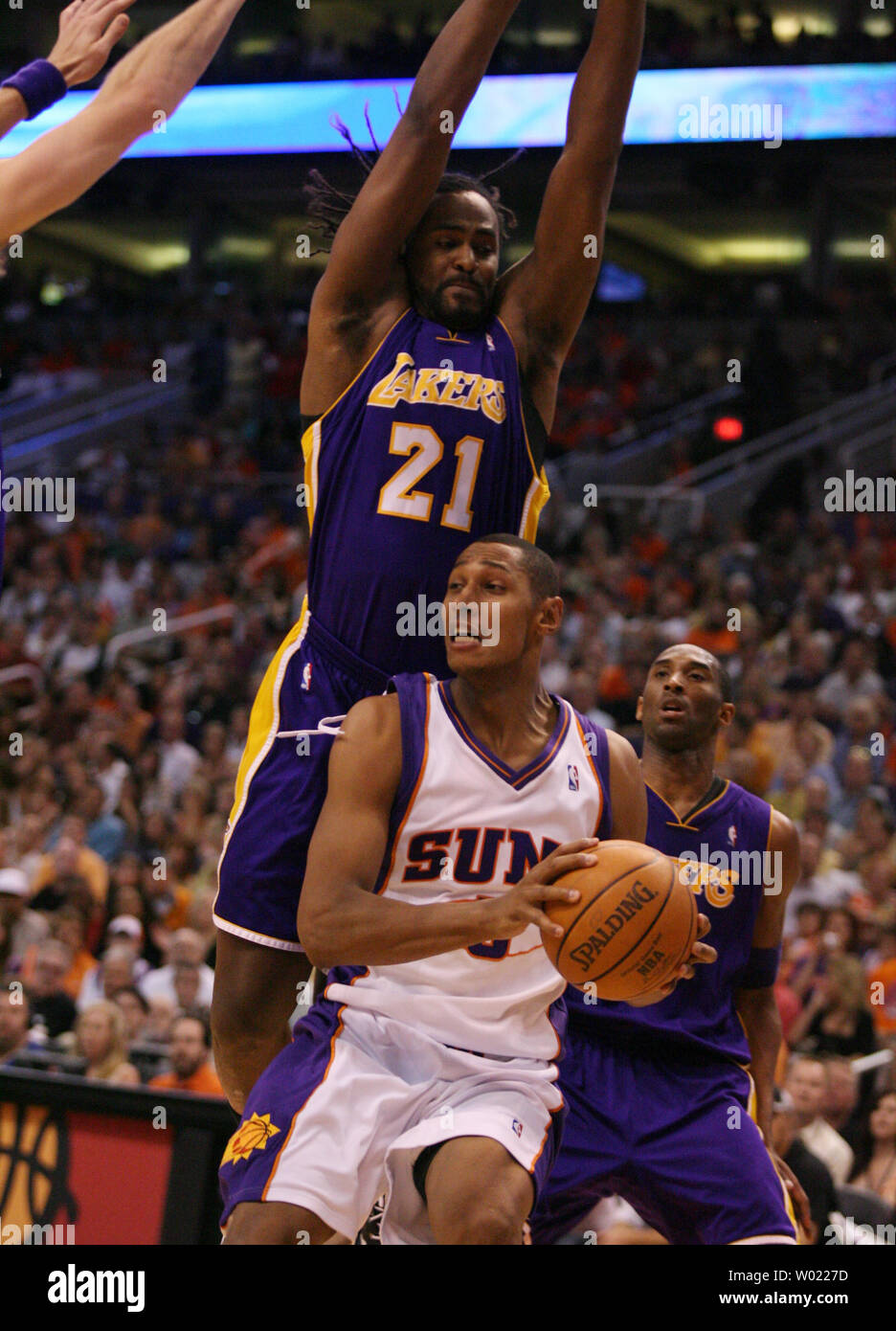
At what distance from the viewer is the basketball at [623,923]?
2.92 metres

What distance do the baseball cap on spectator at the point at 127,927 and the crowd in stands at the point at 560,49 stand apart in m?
9.45

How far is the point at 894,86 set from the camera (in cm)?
1394

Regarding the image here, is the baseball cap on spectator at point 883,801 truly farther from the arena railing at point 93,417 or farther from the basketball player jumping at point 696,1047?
the arena railing at point 93,417

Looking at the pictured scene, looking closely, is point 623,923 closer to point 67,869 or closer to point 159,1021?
point 159,1021

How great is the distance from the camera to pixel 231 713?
10.7m

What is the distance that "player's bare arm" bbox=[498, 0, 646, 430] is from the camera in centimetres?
365

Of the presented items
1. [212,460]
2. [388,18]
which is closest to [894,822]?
[212,460]

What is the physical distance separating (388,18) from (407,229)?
16.1 metres

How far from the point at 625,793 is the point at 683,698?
0.85 m

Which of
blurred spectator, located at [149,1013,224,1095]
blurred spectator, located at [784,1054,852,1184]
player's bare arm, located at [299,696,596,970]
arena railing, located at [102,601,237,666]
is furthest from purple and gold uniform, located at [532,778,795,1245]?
arena railing, located at [102,601,237,666]

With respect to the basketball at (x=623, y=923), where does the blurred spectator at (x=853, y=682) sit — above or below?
above

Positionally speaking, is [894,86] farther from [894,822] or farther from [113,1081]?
[113,1081]

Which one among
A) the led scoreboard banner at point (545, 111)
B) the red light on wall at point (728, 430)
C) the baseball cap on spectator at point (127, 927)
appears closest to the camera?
the baseball cap on spectator at point (127, 927)

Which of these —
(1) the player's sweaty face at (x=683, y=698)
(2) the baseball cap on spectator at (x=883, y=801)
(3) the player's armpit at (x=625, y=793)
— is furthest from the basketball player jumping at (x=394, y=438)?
(2) the baseball cap on spectator at (x=883, y=801)
